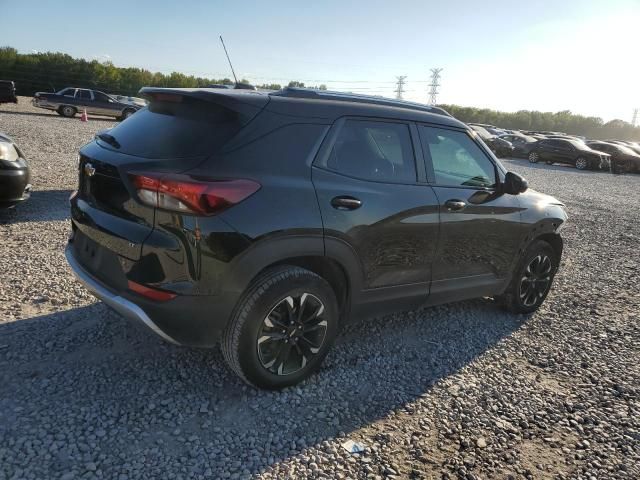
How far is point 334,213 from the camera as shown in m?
2.93

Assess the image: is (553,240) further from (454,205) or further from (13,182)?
(13,182)

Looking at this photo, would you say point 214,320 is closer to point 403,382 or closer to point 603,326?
point 403,382

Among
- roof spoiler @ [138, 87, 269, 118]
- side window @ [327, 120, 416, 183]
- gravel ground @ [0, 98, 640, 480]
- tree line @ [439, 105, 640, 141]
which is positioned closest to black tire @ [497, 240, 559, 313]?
gravel ground @ [0, 98, 640, 480]

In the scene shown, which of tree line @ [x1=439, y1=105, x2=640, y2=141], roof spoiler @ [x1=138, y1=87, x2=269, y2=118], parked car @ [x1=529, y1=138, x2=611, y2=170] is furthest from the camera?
tree line @ [x1=439, y1=105, x2=640, y2=141]

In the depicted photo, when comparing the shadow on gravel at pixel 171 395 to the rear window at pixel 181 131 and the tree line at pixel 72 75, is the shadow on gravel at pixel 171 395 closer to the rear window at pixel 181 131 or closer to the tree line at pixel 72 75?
the rear window at pixel 181 131

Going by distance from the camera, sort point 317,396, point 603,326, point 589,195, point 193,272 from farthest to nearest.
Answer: point 589,195 < point 603,326 < point 317,396 < point 193,272

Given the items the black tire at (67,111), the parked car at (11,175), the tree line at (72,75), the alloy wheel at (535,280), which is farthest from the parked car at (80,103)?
the alloy wheel at (535,280)

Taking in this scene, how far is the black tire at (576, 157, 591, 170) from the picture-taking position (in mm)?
24034

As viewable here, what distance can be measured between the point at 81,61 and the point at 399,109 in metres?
42.6

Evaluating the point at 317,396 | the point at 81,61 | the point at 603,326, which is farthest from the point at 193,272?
the point at 81,61

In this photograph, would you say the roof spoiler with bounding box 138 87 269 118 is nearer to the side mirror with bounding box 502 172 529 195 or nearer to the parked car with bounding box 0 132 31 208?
the side mirror with bounding box 502 172 529 195

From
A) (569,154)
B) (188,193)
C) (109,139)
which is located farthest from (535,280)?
(569,154)

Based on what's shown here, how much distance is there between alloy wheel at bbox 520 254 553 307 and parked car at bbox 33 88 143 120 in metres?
23.4

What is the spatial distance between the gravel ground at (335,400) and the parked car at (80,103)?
75.2 ft
